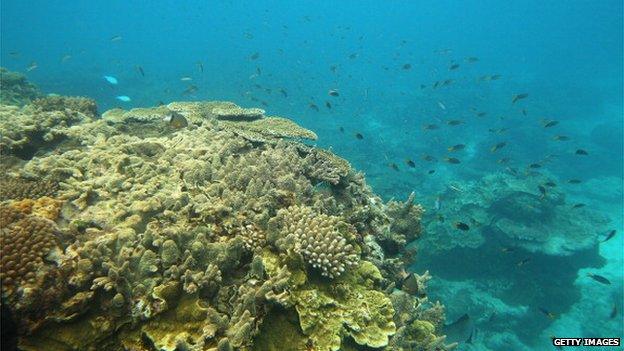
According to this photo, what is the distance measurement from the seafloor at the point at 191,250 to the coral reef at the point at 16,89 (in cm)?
1010

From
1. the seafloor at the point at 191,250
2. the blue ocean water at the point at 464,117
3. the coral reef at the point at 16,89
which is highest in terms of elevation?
the blue ocean water at the point at 464,117

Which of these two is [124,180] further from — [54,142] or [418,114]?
[418,114]

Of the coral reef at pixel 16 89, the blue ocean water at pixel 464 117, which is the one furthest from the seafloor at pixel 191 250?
the coral reef at pixel 16 89

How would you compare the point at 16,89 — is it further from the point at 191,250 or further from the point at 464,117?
the point at 464,117

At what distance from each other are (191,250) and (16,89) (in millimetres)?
17456

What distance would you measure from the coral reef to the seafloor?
10100mm

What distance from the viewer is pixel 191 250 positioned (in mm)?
3947

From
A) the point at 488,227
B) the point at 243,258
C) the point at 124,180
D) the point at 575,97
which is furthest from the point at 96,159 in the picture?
the point at 575,97

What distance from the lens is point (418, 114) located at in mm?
35750

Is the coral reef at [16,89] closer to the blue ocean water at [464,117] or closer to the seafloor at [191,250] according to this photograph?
the blue ocean water at [464,117]

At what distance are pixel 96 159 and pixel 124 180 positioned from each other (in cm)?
116

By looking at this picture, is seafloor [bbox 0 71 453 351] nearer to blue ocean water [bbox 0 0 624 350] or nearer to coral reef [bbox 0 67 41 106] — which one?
blue ocean water [bbox 0 0 624 350]

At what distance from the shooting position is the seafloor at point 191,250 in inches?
133

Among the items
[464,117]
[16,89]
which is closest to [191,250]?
[16,89]
